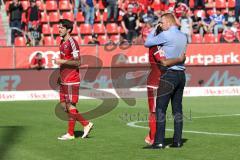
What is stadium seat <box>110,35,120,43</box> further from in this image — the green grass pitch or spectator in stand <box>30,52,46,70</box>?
the green grass pitch

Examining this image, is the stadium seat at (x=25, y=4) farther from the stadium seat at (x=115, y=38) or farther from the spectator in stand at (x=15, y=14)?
the stadium seat at (x=115, y=38)

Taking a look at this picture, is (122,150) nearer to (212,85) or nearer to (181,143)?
(181,143)

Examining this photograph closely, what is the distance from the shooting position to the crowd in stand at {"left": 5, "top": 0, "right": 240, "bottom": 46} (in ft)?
101

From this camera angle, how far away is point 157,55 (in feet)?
41.2

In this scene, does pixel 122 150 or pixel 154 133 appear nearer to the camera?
pixel 122 150

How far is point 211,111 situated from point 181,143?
27.1ft

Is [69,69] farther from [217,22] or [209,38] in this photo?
[217,22]

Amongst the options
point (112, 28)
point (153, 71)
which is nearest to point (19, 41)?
point (112, 28)

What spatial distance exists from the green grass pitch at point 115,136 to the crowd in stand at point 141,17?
8171 mm

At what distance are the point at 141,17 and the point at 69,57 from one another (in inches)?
731

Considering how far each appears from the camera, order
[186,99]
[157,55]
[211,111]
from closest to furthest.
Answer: [157,55] → [211,111] → [186,99]

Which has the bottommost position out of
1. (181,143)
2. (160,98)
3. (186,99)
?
(186,99)

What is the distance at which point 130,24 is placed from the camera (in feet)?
103

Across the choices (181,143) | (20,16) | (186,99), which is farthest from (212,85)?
(181,143)
